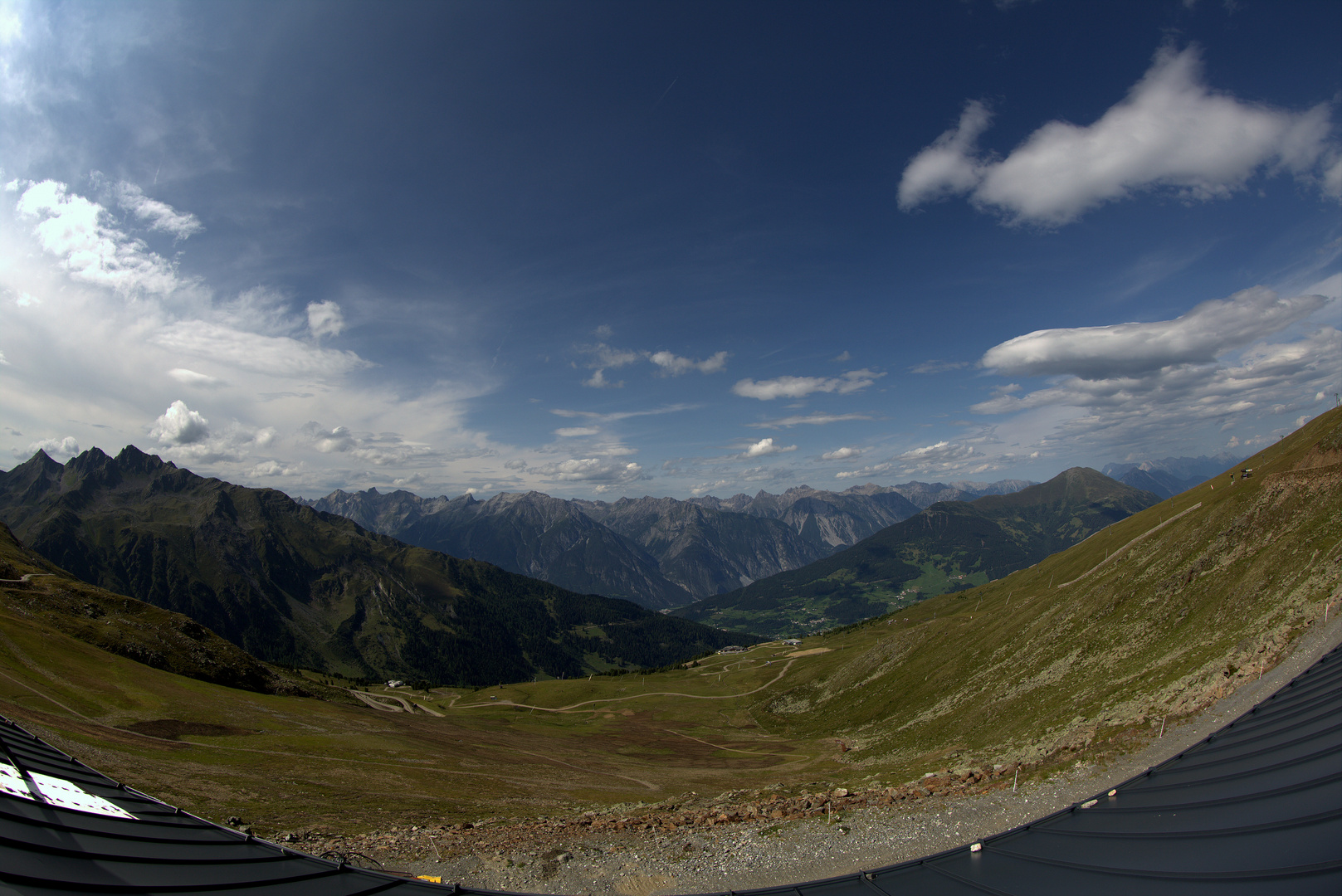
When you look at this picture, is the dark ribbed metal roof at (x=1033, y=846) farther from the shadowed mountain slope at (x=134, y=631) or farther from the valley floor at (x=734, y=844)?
the shadowed mountain slope at (x=134, y=631)

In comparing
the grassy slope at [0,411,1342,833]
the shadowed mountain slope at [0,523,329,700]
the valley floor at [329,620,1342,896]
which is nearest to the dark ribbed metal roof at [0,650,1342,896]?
the valley floor at [329,620,1342,896]

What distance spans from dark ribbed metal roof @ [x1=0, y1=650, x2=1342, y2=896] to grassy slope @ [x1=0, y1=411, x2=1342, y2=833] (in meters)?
19.4

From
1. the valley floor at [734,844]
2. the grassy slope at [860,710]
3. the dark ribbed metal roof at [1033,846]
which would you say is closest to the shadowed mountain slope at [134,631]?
the grassy slope at [860,710]

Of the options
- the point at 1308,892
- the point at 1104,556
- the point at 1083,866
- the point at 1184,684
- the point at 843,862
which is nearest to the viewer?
the point at 1308,892

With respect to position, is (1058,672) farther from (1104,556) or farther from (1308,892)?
(1104,556)

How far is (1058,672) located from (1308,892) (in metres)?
63.8

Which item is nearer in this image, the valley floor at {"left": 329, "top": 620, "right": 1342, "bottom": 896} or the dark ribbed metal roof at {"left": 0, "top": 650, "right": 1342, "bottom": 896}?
the dark ribbed metal roof at {"left": 0, "top": 650, "right": 1342, "bottom": 896}

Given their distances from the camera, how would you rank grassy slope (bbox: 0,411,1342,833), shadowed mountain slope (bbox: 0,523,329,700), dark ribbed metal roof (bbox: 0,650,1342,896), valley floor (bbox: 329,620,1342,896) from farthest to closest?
shadowed mountain slope (bbox: 0,523,329,700) → grassy slope (bbox: 0,411,1342,833) → valley floor (bbox: 329,620,1342,896) → dark ribbed metal roof (bbox: 0,650,1342,896)

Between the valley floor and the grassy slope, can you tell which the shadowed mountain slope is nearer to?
the grassy slope

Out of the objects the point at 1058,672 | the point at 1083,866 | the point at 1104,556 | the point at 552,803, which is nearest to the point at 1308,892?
the point at 1083,866

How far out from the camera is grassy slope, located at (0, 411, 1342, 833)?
Answer: 3656 cm

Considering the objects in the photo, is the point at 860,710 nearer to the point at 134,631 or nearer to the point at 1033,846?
the point at 1033,846

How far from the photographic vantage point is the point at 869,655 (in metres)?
113

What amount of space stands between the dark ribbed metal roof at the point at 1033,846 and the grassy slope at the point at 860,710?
63.5 ft
